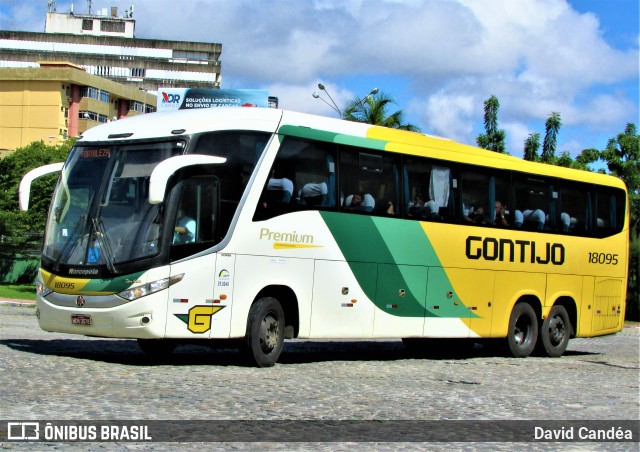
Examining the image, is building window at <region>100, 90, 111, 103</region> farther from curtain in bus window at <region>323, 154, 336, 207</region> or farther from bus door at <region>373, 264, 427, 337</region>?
curtain in bus window at <region>323, 154, 336, 207</region>

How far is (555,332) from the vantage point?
2217cm

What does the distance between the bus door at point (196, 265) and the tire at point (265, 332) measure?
1.52 feet

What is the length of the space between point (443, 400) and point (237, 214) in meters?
4.18

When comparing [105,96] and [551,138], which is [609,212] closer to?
[551,138]

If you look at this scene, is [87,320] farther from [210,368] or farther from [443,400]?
[443,400]

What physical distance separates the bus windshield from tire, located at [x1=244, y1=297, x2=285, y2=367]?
6.42ft

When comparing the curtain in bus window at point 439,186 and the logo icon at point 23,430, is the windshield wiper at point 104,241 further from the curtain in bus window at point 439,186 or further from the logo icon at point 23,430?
the curtain in bus window at point 439,186

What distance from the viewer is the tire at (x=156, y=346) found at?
16969 mm

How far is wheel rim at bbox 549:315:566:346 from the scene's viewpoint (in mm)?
22047

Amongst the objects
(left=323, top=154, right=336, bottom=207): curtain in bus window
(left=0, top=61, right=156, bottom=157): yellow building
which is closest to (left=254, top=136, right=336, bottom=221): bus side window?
(left=323, top=154, right=336, bottom=207): curtain in bus window

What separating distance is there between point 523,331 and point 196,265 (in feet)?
30.4

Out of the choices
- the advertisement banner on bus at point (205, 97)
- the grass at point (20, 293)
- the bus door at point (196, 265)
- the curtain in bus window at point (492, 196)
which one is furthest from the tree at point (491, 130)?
the bus door at point (196, 265)

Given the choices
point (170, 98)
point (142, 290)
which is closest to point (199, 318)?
point (142, 290)

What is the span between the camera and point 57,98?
328ft
